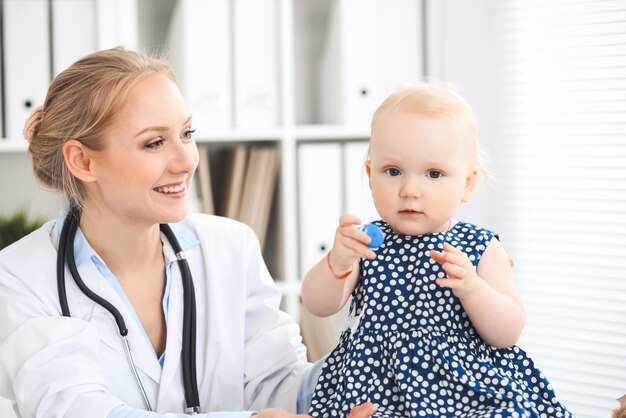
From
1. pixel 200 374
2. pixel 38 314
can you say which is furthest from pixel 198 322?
pixel 38 314

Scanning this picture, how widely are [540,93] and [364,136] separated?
55 centimetres

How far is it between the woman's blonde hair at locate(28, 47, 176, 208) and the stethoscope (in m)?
0.08

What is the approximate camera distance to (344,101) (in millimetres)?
2441

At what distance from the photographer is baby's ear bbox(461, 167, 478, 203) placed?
128 centimetres

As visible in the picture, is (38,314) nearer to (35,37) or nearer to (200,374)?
(200,374)

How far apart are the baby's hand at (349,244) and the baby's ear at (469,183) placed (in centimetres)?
21

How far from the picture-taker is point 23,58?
7.38ft

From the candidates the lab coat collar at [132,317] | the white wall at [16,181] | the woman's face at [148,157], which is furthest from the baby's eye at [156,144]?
the white wall at [16,181]

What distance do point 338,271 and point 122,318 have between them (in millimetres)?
456

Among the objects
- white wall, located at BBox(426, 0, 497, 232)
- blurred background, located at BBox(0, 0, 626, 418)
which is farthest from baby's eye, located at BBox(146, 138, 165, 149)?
white wall, located at BBox(426, 0, 497, 232)

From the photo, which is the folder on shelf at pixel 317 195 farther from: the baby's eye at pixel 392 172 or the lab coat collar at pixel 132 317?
the baby's eye at pixel 392 172

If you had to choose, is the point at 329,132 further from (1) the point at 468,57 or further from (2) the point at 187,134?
(2) the point at 187,134

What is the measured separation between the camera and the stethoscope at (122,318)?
4.71 feet

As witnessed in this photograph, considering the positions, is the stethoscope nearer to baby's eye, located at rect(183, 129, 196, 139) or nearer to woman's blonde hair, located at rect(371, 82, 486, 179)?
baby's eye, located at rect(183, 129, 196, 139)
